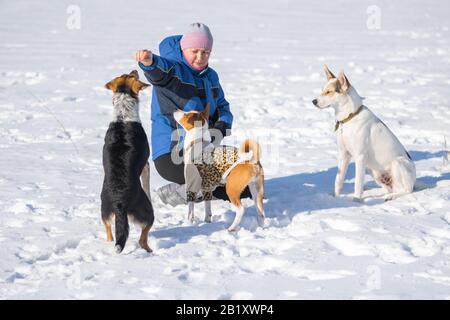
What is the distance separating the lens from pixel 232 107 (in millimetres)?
8773

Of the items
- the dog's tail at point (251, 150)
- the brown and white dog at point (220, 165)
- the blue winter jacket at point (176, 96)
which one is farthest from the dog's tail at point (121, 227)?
the blue winter jacket at point (176, 96)

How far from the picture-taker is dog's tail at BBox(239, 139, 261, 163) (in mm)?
4258

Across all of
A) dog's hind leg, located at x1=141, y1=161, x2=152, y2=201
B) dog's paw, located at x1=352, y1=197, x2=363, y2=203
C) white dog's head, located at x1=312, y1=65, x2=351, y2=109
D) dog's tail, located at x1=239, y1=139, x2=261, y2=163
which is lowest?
dog's paw, located at x1=352, y1=197, x2=363, y2=203

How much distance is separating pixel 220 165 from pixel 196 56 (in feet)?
3.46

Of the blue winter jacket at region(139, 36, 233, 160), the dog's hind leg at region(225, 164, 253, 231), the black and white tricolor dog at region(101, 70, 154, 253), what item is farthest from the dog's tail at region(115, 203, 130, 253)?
the blue winter jacket at region(139, 36, 233, 160)

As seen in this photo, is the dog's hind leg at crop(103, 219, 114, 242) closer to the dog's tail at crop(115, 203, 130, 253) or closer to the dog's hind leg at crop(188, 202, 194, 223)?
the dog's tail at crop(115, 203, 130, 253)

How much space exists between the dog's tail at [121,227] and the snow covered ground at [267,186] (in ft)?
0.32

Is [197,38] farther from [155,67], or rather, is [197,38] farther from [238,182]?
[238,182]

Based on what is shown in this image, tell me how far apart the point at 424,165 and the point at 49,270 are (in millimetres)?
4369

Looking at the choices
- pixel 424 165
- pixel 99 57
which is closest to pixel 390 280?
pixel 424 165

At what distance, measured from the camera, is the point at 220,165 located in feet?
14.5

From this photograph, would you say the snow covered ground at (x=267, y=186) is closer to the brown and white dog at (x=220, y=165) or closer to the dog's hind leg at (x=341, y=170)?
the dog's hind leg at (x=341, y=170)

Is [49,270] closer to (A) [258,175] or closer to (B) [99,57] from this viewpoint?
(A) [258,175]

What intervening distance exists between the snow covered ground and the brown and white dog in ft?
0.76
